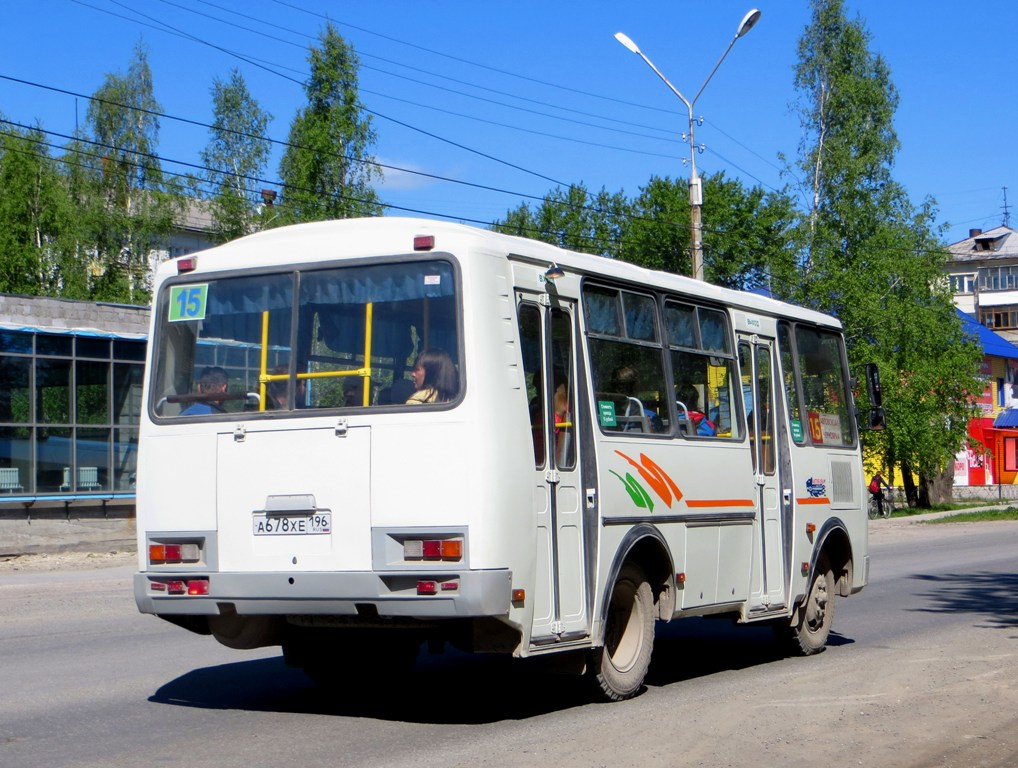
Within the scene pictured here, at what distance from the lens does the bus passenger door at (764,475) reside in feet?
36.0

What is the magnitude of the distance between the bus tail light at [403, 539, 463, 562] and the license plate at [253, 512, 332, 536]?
1.62 feet

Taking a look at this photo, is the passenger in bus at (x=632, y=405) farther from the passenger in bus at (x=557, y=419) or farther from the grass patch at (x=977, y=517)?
the grass patch at (x=977, y=517)

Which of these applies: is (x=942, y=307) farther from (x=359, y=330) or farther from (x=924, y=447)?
(x=359, y=330)

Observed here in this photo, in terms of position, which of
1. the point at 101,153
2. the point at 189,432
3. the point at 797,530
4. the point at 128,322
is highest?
the point at 101,153

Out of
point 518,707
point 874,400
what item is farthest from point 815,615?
point 518,707

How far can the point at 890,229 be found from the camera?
4606cm

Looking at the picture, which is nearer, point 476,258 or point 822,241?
point 476,258

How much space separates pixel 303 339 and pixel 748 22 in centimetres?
2258

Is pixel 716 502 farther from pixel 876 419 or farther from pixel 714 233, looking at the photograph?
pixel 714 233

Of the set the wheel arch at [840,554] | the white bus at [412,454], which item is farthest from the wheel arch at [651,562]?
the wheel arch at [840,554]

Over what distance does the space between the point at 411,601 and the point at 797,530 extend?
4937 mm

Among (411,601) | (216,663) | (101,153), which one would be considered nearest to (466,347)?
(411,601)

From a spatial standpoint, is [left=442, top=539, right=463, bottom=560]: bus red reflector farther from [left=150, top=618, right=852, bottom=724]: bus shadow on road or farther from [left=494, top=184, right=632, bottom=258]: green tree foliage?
[left=494, top=184, right=632, bottom=258]: green tree foliage

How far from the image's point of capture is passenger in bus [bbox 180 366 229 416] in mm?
8461
